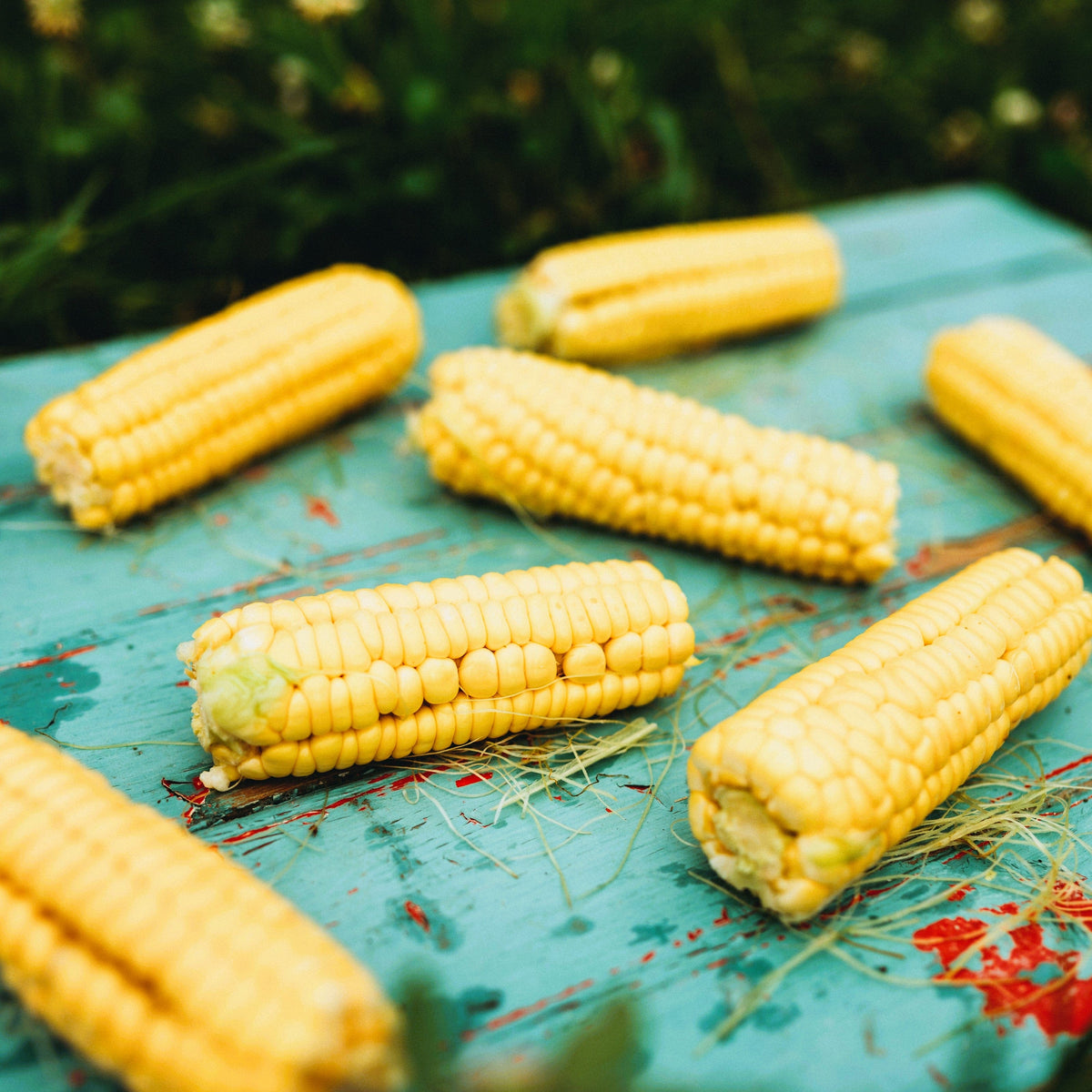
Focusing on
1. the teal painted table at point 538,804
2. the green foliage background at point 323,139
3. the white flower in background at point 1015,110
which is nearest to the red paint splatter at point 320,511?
the teal painted table at point 538,804

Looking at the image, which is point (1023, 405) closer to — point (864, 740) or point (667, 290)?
point (667, 290)

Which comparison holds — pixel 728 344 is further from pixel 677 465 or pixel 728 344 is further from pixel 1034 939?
pixel 1034 939

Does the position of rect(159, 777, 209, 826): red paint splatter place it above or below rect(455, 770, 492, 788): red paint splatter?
above

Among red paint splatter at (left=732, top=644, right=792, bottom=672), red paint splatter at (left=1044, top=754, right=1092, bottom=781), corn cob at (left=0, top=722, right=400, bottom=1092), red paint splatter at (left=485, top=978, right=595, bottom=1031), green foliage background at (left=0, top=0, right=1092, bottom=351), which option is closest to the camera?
corn cob at (left=0, top=722, right=400, bottom=1092)

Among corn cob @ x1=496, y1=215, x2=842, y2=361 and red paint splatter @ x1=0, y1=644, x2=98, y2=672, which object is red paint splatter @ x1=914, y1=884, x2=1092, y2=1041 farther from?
corn cob @ x1=496, y1=215, x2=842, y2=361

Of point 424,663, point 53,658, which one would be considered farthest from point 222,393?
point 424,663

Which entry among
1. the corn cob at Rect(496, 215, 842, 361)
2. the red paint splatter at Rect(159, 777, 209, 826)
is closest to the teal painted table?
the red paint splatter at Rect(159, 777, 209, 826)
